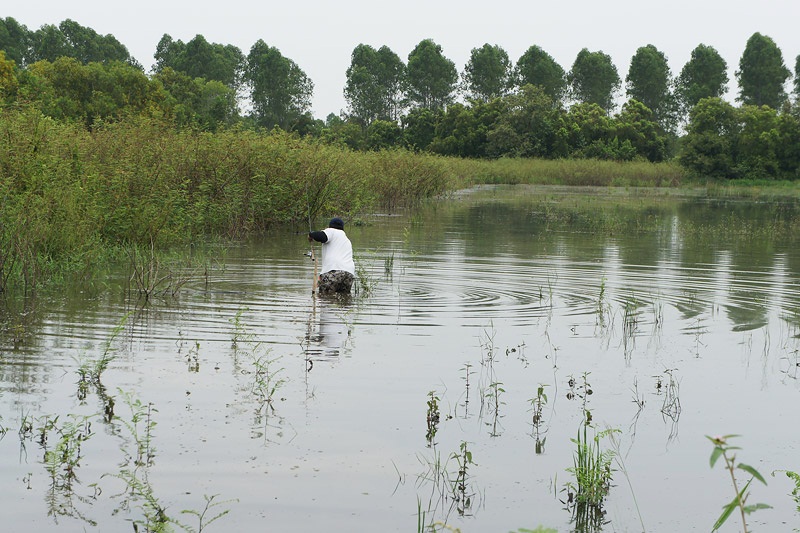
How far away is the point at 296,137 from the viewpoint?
28969 millimetres

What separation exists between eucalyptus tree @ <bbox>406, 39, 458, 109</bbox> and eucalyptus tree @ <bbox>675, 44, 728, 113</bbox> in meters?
24.3

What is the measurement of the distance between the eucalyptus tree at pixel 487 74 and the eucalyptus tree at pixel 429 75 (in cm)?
194

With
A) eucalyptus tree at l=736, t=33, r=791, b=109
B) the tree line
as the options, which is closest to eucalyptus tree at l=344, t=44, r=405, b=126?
the tree line

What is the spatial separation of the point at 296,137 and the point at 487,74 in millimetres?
77990

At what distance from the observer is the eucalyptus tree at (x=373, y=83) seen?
101312 millimetres

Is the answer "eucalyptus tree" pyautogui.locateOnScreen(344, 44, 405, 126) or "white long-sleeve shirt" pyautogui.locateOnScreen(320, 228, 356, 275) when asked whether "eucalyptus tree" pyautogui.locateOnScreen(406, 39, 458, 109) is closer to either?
"eucalyptus tree" pyautogui.locateOnScreen(344, 44, 405, 126)

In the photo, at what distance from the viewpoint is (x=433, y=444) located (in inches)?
282

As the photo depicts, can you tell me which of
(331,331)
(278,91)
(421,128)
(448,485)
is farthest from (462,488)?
(278,91)

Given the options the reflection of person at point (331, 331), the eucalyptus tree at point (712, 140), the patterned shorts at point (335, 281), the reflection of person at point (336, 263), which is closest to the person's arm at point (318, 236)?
the reflection of person at point (336, 263)

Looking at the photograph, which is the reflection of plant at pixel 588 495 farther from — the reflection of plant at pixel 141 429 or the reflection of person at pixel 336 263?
the reflection of person at pixel 336 263

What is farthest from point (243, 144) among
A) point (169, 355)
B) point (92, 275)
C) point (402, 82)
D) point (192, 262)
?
point (402, 82)

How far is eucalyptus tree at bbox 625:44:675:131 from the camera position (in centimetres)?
10000

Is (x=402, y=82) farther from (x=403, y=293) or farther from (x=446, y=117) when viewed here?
(x=403, y=293)

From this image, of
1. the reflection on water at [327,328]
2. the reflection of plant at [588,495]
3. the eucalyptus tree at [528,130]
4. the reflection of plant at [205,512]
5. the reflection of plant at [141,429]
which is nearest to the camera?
the reflection of plant at [205,512]
